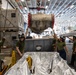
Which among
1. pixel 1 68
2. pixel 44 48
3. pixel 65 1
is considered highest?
pixel 65 1

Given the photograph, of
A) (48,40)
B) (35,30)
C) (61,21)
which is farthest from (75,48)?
(61,21)

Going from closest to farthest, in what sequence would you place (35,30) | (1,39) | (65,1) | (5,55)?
(35,30), (5,55), (1,39), (65,1)

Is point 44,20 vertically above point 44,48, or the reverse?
point 44,20

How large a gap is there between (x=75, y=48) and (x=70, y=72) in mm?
3415

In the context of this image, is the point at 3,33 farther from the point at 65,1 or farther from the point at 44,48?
the point at 65,1

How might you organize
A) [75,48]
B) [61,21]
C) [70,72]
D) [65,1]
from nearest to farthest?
[70,72] < [75,48] < [65,1] < [61,21]

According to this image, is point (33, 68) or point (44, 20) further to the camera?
point (44, 20)

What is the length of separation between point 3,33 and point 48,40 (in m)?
2.05

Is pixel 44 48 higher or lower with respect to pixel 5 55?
higher

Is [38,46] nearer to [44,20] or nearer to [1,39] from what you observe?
[44,20]

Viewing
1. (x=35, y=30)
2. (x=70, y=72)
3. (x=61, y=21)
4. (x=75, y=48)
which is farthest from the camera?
(x=61, y=21)

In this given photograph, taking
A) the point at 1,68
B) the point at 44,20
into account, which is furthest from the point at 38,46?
the point at 1,68

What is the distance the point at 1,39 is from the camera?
5.13 metres

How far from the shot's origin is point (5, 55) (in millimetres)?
4805
